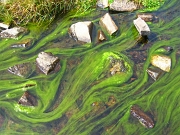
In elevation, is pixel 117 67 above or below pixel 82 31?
below

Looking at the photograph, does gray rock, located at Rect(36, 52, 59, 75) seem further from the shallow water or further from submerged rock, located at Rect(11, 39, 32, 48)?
submerged rock, located at Rect(11, 39, 32, 48)

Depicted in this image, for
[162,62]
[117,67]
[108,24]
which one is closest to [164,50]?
[162,62]

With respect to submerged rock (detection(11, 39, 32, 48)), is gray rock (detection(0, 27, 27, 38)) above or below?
above

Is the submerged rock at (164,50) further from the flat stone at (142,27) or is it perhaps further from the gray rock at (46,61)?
the gray rock at (46,61)

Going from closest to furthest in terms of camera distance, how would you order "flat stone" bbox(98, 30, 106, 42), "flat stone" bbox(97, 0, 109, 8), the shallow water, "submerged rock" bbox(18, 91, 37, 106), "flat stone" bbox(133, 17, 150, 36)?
the shallow water, "submerged rock" bbox(18, 91, 37, 106), "flat stone" bbox(133, 17, 150, 36), "flat stone" bbox(98, 30, 106, 42), "flat stone" bbox(97, 0, 109, 8)

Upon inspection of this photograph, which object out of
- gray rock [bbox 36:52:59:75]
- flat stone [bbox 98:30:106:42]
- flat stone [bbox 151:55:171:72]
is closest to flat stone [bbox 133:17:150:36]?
flat stone [bbox 151:55:171:72]

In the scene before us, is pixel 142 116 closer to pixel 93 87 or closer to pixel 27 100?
pixel 93 87
